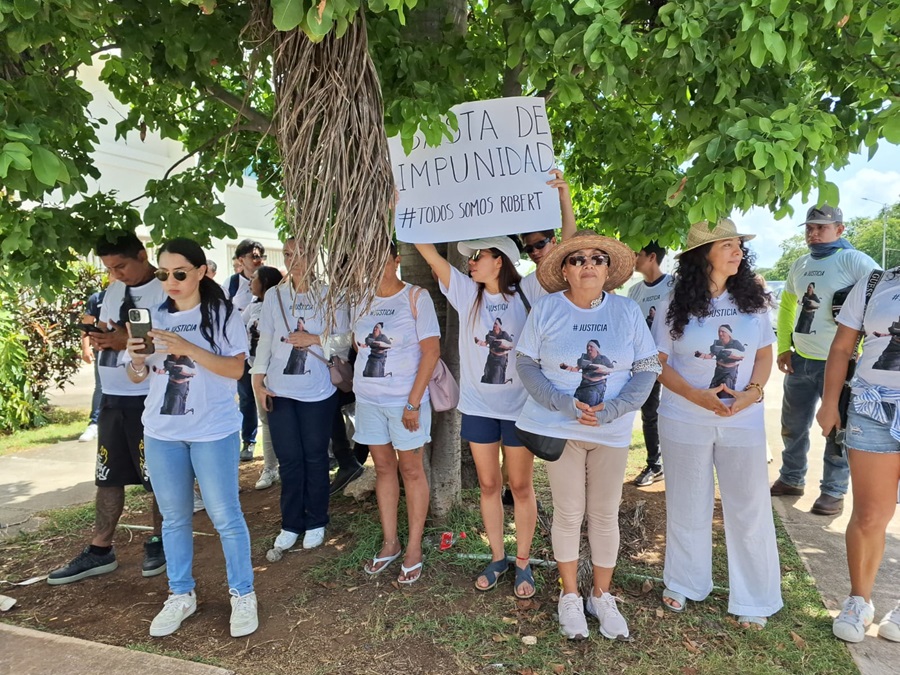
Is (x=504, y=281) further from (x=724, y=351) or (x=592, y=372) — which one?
(x=724, y=351)

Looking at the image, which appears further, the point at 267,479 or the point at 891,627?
the point at 267,479

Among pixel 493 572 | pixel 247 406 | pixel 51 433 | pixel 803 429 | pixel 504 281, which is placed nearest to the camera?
pixel 504 281

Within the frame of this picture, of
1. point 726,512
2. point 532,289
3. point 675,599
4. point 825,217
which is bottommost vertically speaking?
point 675,599

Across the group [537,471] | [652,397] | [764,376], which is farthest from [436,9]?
[537,471]

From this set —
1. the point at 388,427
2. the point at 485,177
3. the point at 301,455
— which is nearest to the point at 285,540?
the point at 301,455

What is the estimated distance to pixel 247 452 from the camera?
652 cm

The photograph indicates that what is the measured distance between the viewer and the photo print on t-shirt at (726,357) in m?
3.17

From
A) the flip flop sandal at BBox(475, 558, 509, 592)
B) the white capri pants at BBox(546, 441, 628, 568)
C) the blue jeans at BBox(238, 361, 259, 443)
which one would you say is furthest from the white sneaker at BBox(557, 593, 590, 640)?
the blue jeans at BBox(238, 361, 259, 443)

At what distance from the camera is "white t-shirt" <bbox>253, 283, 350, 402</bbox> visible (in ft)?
13.0

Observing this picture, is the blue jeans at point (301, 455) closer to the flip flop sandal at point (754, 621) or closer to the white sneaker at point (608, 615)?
the white sneaker at point (608, 615)

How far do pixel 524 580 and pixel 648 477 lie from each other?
238cm

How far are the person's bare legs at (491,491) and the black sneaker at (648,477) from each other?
2229 millimetres

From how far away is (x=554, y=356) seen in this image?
2982 millimetres

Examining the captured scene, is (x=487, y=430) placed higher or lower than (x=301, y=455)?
higher
